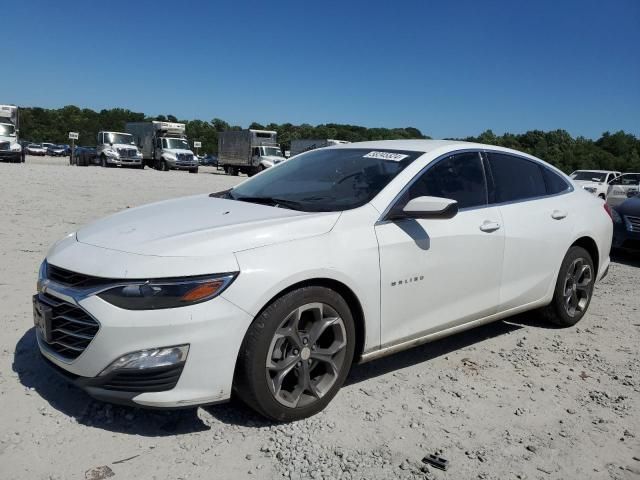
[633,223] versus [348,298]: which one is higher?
[633,223]

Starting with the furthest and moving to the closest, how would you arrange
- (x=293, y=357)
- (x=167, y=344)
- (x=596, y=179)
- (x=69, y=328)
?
(x=596, y=179) → (x=293, y=357) → (x=69, y=328) → (x=167, y=344)

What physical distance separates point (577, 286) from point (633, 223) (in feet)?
13.5

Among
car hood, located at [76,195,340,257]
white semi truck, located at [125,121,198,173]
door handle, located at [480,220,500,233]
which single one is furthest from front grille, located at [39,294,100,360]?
white semi truck, located at [125,121,198,173]

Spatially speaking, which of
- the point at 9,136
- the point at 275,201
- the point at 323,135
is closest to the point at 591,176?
the point at 275,201

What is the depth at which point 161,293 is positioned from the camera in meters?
2.54

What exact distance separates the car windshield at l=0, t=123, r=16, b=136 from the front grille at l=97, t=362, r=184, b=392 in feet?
103

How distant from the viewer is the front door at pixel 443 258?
3.25 m

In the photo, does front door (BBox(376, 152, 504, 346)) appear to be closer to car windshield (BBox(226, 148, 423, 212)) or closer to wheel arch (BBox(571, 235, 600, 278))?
car windshield (BBox(226, 148, 423, 212))

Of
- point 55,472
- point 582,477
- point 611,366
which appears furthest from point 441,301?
point 55,472

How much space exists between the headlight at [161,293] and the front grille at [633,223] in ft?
24.7

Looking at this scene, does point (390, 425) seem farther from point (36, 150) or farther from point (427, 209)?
point (36, 150)

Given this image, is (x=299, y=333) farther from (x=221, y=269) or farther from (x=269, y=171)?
(x=269, y=171)

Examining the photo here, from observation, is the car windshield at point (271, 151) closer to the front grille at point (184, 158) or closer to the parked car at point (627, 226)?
the front grille at point (184, 158)

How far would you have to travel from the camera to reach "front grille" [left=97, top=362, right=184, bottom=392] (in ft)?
8.29
